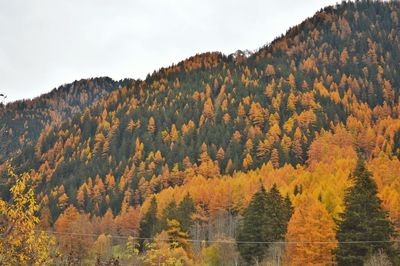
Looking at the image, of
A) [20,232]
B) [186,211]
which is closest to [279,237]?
[186,211]

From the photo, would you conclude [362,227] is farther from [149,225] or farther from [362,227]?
[149,225]

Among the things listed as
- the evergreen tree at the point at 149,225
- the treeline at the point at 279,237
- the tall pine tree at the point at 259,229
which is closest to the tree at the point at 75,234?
the treeline at the point at 279,237

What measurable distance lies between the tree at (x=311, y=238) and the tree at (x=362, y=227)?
5449mm

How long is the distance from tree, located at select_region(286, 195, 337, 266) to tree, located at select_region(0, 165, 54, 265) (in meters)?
43.2

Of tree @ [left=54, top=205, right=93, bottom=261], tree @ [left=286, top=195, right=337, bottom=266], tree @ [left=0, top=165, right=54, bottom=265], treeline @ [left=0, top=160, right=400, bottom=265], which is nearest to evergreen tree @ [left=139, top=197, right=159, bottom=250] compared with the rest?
treeline @ [left=0, top=160, right=400, bottom=265]

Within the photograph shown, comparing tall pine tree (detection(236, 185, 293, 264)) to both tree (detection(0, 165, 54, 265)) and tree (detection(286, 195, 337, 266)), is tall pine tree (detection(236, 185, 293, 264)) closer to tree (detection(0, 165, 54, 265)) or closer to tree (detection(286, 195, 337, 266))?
tree (detection(286, 195, 337, 266))

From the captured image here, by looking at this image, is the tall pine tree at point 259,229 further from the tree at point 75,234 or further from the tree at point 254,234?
the tree at point 75,234

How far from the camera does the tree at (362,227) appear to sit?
4247 centimetres

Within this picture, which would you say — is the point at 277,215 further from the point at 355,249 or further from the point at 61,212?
the point at 61,212

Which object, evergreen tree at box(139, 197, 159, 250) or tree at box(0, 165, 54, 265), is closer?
tree at box(0, 165, 54, 265)

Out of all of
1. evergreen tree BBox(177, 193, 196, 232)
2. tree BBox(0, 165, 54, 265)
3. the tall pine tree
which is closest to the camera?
tree BBox(0, 165, 54, 265)

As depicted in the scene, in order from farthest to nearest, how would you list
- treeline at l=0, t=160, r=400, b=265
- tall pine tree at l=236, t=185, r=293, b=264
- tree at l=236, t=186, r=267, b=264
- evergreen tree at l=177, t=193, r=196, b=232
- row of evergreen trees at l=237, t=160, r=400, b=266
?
evergreen tree at l=177, t=193, r=196, b=232 < tall pine tree at l=236, t=185, r=293, b=264 < tree at l=236, t=186, r=267, b=264 < row of evergreen trees at l=237, t=160, r=400, b=266 < treeline at l=0, t=160, r=400, b=265

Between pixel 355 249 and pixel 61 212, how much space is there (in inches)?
4941

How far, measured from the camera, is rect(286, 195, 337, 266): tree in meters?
51.4
